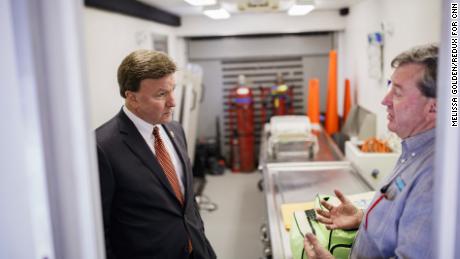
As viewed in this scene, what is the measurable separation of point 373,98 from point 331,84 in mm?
1700

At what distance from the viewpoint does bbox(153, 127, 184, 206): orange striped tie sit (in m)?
1.71

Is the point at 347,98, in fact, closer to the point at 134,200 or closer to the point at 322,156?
the point at 322,156

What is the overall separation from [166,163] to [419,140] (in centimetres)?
102

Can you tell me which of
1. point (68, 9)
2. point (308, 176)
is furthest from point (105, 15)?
point (68, 9)

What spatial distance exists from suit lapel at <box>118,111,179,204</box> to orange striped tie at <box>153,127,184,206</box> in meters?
0.05

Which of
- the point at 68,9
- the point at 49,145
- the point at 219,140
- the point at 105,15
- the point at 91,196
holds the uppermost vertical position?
the point at 105,15

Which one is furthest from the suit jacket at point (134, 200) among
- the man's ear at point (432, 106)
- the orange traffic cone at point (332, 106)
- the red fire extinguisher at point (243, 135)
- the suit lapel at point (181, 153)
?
the red fire extinguisher at point (243, 135)

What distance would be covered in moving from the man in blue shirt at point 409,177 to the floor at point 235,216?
4.56 feet

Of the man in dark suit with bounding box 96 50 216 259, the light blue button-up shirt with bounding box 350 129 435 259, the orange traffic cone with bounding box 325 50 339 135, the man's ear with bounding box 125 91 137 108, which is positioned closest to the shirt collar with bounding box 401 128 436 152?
the light blue button-up shirt with bounding box 350 129 435 259

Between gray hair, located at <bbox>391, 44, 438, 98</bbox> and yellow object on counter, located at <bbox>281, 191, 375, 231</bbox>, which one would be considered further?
yellow object on counter, located at <bbox>281, 191, 375, 231</bbox>

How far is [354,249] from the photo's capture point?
153 centimetres

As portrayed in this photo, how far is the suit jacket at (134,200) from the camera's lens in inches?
60.1

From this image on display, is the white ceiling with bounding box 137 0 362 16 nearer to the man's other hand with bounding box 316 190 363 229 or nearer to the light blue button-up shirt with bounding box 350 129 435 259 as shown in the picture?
the man's other hand with bounding box 316 190 363 229

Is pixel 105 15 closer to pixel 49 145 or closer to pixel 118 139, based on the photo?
pixel 118 139
